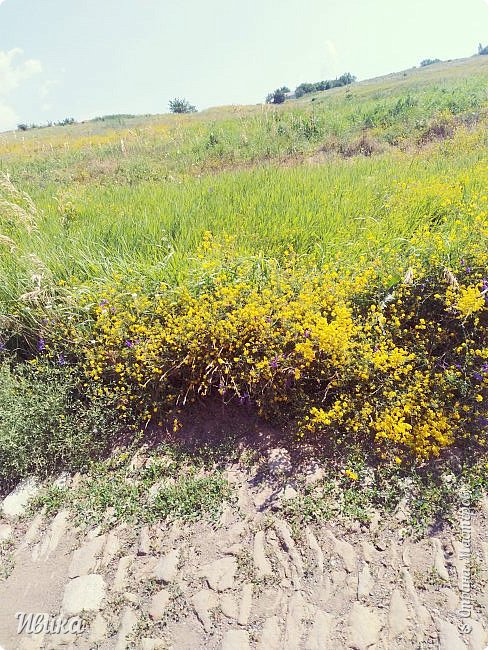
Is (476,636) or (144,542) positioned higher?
(144,542)

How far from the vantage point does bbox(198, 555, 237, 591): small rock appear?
7.15 feet

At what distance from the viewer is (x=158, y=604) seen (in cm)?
214

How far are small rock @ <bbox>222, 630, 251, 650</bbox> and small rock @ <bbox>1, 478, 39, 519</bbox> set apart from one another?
5.27 feet

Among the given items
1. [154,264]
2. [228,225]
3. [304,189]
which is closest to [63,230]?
[154,264]

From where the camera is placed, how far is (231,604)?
2104mm

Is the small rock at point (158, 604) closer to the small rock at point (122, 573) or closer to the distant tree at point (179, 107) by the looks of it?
the small rock at point (122, 573)

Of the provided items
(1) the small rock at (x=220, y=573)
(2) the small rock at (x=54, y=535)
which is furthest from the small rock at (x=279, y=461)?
(2) the small rock at (x=54, y=535)

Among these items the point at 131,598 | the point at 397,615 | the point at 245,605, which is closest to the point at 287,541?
the point at 245,605

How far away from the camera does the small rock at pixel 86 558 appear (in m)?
2.35

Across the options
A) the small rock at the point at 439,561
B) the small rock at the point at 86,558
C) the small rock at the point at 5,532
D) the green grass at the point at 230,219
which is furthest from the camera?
the green grass at the point at 230,219

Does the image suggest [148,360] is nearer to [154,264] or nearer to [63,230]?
[154,264]

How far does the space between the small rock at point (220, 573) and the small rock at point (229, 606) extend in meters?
0.05

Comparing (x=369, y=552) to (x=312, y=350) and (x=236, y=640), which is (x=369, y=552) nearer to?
(x=236, y=640)

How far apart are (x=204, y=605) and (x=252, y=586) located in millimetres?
270
